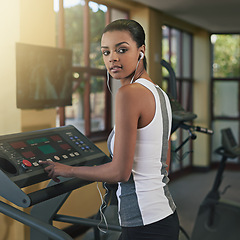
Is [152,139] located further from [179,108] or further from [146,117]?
[179,108]

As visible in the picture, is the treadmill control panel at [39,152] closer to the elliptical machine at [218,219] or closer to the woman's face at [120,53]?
the woman's face at [120,53]

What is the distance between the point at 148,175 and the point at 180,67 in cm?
535

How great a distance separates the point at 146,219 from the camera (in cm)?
130

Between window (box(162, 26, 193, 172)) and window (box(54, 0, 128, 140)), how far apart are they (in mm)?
1636

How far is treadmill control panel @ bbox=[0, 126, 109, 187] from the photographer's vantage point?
150cm

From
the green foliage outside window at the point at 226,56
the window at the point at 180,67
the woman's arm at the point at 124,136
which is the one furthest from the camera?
the green foliage outside window at the point at 226,56

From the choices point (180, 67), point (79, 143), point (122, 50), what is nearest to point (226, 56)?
point (180, 67)

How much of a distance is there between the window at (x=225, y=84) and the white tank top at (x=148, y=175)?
588 cm

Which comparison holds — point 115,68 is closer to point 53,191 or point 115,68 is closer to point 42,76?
point 53,191

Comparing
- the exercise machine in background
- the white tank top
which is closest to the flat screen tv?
the white tank top

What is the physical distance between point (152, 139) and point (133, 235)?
0.34 meters

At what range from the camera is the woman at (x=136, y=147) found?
1.21 meters

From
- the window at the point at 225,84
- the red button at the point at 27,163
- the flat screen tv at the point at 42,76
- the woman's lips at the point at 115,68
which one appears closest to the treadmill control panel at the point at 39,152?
the red button at the point at 27,163

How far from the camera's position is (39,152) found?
165 cm
